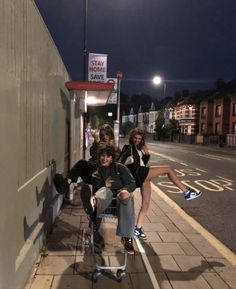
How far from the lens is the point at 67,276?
4578 millimetres

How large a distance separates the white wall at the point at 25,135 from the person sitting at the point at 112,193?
2.32 ft

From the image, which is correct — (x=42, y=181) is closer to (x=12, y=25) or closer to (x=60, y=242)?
(x=60, y=242)

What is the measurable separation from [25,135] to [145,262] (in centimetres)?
206

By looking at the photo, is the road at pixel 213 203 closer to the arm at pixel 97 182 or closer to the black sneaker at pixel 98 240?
the black sneaker at pixel 98 240

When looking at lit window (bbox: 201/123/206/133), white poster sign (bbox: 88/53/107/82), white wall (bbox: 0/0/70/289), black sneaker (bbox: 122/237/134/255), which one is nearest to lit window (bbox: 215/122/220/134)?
lit window (bbox: 201/123/206/133)

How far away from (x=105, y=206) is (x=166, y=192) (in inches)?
281

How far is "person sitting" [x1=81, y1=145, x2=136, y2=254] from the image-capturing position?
181 inches

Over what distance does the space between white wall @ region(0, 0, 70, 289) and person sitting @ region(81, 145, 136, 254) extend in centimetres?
71

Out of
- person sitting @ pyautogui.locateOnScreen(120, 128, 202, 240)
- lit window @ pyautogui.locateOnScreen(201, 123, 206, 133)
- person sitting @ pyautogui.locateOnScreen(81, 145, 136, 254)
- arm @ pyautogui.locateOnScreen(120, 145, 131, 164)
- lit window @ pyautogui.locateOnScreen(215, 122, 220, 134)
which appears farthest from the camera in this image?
lit window @ pyautogui.locateOnScreen(201, 123, 206, 133)

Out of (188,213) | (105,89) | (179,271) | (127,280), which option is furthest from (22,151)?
(188,213)

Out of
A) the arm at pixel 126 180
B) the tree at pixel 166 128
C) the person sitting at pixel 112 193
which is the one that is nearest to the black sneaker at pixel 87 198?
the person sitting at pixel 112 193

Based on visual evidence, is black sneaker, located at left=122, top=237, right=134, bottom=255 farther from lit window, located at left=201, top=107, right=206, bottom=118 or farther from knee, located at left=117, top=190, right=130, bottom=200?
lit window, located at left=201, top=107, right=206, bottom=118

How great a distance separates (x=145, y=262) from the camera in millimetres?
5117

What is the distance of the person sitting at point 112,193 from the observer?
459cm
